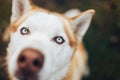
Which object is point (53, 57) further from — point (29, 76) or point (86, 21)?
point (86, 21)

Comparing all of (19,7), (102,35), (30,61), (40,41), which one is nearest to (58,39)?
(40,41)

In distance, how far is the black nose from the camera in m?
2.08

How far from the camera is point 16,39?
2238 mm

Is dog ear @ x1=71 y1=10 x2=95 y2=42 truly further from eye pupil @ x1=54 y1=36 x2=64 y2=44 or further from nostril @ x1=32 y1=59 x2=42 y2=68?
nostril @ x1=32 y1=59 x2=42 y2=68

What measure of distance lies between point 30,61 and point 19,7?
1.43ft

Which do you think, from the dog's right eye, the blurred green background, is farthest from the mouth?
the blurred green background

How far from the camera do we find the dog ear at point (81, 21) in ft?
7.69

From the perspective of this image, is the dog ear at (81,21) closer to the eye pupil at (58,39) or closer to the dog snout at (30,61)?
the eye pupil at (58,39)

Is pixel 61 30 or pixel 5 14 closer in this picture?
pixel 61 30

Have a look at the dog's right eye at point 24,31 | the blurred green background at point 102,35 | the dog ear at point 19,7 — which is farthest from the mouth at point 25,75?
the blurred green background at point 102,35

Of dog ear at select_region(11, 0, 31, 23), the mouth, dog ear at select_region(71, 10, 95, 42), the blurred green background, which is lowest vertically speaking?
the mouth

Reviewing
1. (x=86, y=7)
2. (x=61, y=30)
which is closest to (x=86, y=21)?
(x=61, y=30)

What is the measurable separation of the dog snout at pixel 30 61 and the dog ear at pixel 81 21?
0.37 metres

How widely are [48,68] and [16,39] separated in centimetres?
25
